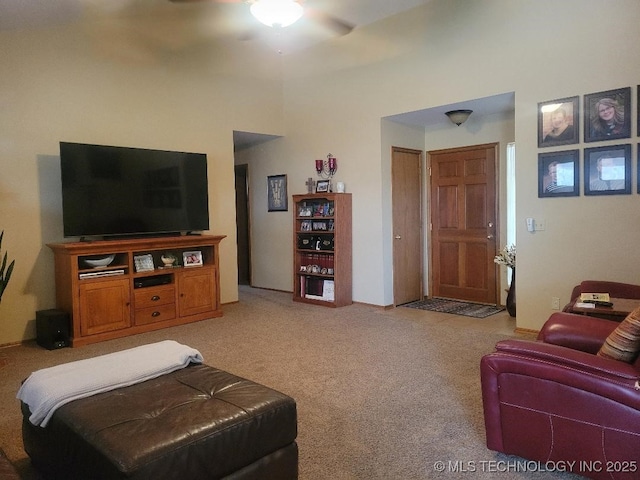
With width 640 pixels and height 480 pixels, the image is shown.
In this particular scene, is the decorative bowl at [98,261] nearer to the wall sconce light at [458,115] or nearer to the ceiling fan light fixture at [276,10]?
the ceiling fan light fixture at [276,10]

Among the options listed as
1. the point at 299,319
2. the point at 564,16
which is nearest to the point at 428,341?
the point at 299,319

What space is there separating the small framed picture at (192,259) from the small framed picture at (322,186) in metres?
1.85

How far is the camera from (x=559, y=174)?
14.0 feet

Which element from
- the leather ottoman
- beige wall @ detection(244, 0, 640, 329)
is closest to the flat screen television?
beige wall @ detection(244, 0, 640, 329)

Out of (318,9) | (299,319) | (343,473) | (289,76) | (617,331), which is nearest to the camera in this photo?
(617,331)

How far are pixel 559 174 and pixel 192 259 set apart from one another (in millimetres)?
3877

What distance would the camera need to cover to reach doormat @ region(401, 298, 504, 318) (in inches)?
215

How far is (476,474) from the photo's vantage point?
216cm

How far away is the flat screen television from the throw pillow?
4.34 m

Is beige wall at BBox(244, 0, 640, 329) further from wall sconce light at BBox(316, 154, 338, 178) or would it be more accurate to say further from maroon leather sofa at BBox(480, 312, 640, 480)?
maroon leather sofa at BBox(480, 312, 640, 480)

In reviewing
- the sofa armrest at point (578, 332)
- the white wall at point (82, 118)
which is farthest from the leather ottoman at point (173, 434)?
the white wall at point (82, 118)

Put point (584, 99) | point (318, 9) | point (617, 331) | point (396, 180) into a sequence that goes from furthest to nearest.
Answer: point (396, 180) → point (318, 9) → point (584, 99) → point (617, 331)

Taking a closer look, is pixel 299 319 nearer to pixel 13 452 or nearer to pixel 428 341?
pixel 428 341

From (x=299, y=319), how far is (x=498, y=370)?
335 cm
